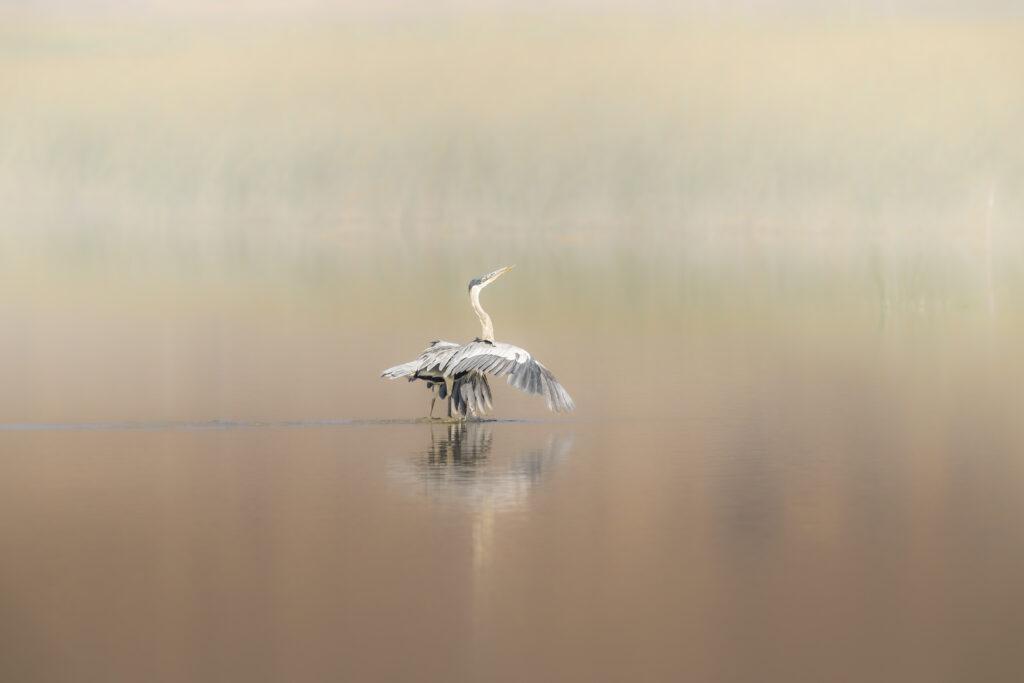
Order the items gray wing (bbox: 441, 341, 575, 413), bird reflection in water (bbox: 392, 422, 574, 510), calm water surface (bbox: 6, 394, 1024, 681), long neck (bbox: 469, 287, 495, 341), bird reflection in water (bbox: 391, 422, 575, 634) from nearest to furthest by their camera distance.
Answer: calm water surface (bbox: 6, 394, 1024, 681) < bird reflection in water (bbox: 391, 422, 575, 634) < bird reflection in water (bbox: 392, 422, 574, 510) < gray wing (bbox: 441, 341, 575, 413) < long neck (bbox: 469, 287, 495, 341)

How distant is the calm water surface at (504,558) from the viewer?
8.37m

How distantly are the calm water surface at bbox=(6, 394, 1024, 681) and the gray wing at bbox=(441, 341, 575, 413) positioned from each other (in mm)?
627

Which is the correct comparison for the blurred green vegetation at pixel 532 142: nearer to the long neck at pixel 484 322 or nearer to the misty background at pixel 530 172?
the misty background at pixel 530 172

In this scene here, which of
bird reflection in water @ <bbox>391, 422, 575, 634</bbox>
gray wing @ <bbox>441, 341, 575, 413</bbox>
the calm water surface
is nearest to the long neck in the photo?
gray wing @ <bbox>441, 341, 575, 413</bbox>

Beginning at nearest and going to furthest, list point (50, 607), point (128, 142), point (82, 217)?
point (50, 607) → point (82, 217) → point (128, 142)

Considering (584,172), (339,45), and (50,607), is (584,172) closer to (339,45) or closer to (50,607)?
(339,45)

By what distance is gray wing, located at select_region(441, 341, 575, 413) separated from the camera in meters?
14.8

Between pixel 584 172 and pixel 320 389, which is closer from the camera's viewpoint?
pixel 320 389

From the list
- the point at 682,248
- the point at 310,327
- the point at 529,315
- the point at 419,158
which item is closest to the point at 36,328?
the point at 310,327

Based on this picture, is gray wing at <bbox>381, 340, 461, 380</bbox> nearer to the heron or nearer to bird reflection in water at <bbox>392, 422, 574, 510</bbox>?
the heron

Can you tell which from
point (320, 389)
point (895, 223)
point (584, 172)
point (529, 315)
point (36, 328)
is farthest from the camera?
point (584, 172)

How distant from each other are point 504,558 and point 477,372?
5.38 meters

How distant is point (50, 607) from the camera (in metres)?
8.98

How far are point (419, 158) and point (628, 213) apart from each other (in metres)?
20.5
